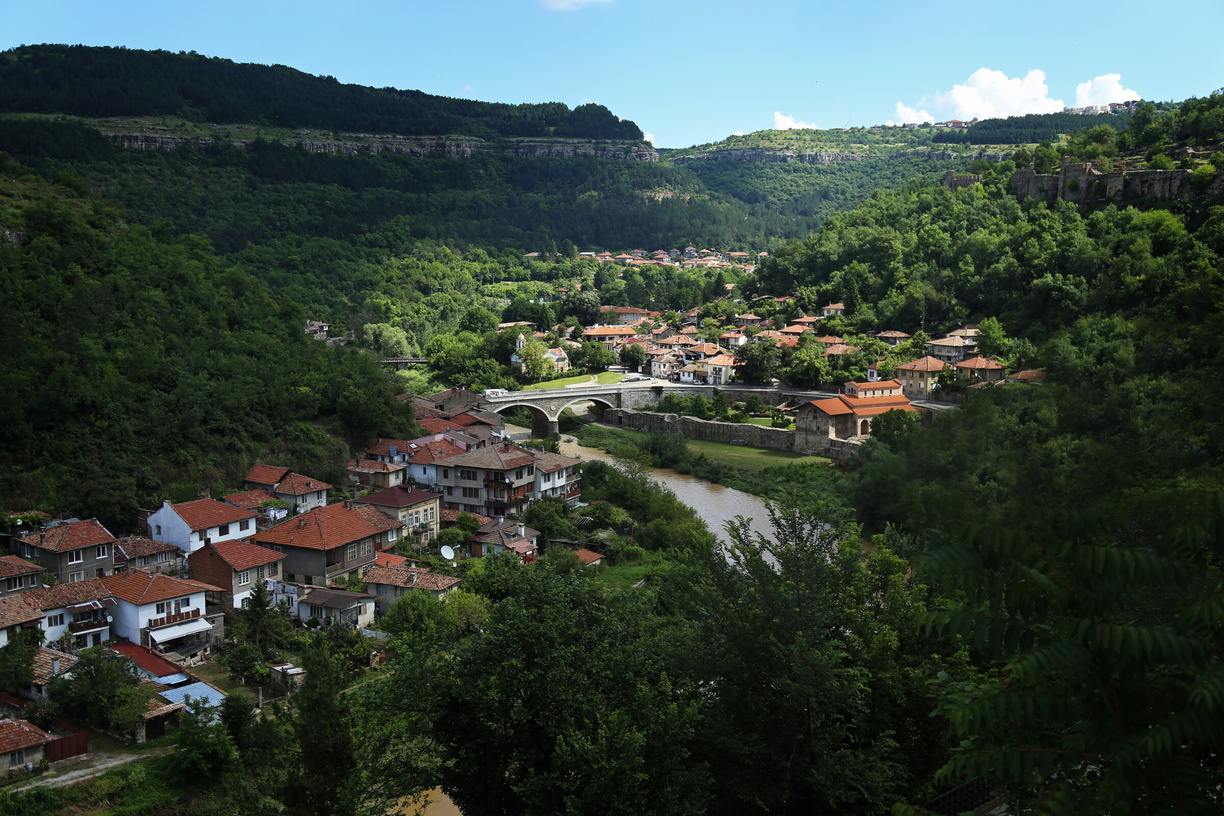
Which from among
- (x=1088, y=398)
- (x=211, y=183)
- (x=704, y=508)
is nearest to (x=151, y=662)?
(x=704, y=508)

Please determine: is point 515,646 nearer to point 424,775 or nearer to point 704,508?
point 424,775

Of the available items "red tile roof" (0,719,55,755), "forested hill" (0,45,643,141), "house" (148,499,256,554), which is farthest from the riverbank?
"forested hill" (0,45,643,141)

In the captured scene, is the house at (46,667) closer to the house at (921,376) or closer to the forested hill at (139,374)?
the forested hill at (139,374)

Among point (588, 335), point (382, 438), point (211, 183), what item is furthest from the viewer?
point (211, 183)

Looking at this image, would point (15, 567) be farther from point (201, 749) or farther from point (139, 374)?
point (139, 374)

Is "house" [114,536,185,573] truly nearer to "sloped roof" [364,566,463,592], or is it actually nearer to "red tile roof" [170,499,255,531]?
"red tile roof" [170,499,255,531]

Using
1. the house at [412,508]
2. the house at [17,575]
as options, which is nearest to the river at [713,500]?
the house at [412,508]
